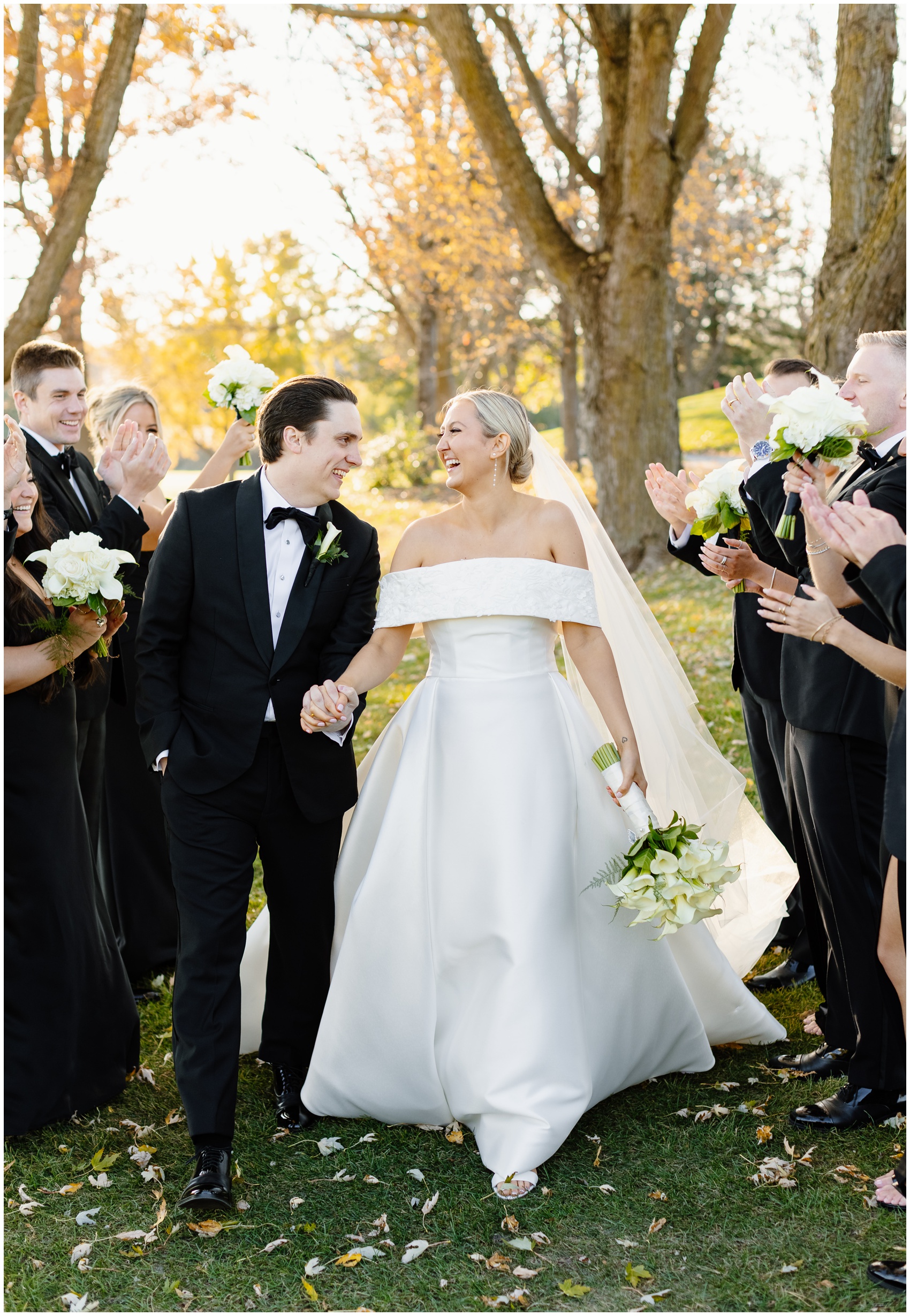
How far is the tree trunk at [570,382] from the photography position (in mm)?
27297

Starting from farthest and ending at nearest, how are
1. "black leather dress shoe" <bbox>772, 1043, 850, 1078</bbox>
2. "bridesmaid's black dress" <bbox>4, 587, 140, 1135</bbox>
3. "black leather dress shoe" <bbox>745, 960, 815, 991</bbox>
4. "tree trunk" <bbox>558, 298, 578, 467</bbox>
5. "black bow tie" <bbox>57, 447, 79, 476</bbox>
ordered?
"tree trunk" <bbox>558, 298, 578, 467</bbox>, "black leather dress shoe" <bbox>745, 960, 815, 991</bbox>, "black bow tie" <bbox>57, 447, 79, 476</bbox>, "black leather dress shoe" <bbox>772, 1043, 850, 1078</bbox>, "bridesmaid's black dress" <bbox>4, 587, 140, 1135</bbox>

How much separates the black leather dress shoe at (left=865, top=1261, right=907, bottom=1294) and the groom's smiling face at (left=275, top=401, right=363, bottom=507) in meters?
3.04

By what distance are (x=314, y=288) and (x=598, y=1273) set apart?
146ft

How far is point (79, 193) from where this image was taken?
10.3 meters

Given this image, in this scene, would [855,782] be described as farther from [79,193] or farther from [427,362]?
[427,362]

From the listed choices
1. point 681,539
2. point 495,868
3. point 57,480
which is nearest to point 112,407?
point 57,480

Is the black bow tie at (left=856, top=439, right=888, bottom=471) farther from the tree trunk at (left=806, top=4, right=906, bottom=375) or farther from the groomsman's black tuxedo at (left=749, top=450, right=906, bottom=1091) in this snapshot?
the tree trunk at (left=806, top=4, right=906, bottom=375)

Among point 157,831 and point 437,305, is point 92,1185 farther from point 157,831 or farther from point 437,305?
point 437,305

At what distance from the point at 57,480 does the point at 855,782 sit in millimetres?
3570

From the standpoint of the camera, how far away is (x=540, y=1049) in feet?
13.3

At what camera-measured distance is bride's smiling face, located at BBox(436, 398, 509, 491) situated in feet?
14.7

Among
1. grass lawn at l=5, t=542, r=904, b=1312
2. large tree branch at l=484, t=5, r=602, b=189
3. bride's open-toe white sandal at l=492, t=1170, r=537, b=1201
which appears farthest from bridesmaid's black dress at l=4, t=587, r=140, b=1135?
large tree branch at l=484, t=5, r=602, b=189

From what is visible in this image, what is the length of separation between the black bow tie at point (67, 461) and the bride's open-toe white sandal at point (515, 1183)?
3481 millimetres

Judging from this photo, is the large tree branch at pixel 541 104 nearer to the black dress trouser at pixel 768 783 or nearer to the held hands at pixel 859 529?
the black dress trouser at pixel 768 783
